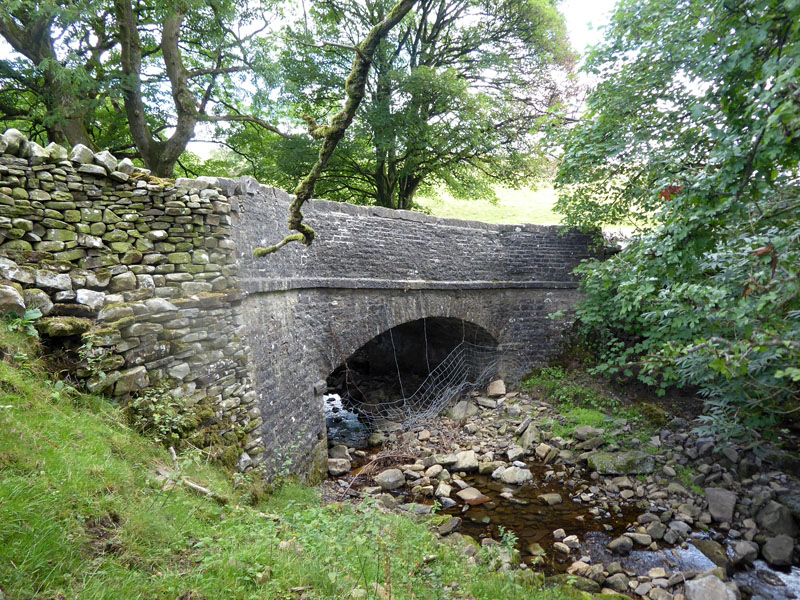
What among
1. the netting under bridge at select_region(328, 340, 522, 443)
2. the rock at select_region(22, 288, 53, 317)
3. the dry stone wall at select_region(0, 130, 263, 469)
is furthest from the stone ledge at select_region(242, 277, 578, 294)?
the rock at select_region(22, 288, 53, 317)

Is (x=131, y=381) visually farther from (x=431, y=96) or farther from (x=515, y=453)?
(x=431, y=96)

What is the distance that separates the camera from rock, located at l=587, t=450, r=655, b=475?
6.39 meters

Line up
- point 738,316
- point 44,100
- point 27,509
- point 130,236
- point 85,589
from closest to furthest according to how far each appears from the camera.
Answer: point 85,589
point 27,509
point 738,316
point 130,236
point 44,100

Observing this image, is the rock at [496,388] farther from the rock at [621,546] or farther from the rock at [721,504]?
the rock at [621,546]

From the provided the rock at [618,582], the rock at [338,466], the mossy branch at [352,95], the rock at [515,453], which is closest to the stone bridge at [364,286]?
the rock at [338,466]

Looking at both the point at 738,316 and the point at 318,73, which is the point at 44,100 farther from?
the point at 738,316

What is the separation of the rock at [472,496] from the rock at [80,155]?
5817 millimetres

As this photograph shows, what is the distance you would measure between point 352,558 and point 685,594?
3500mm

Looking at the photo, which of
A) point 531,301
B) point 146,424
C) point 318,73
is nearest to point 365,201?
point 318,73

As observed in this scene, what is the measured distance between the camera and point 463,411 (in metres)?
8.78

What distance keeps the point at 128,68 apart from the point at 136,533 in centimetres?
887

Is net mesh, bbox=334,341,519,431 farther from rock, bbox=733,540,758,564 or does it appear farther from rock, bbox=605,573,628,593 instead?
rock, bbox=733,540,758,564

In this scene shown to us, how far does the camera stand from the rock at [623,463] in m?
6.39

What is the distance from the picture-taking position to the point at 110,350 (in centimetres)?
342
